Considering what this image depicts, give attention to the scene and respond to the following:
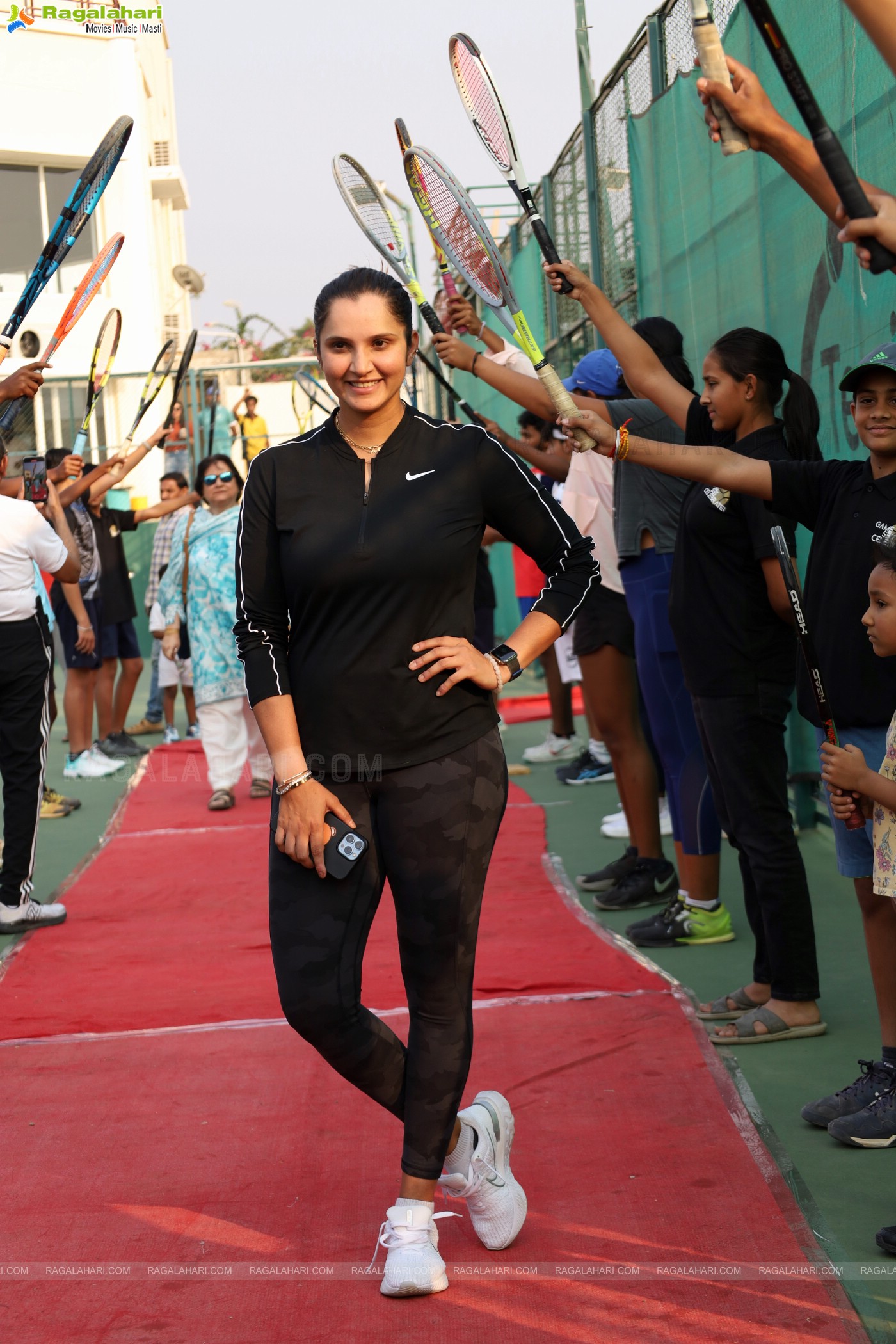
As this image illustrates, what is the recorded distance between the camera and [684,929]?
472 centimetres

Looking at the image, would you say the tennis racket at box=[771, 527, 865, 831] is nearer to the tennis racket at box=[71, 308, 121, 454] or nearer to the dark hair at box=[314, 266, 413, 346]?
the dark hair at box=[314, 266, 413, 346]

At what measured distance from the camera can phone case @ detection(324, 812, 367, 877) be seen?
2.52 m

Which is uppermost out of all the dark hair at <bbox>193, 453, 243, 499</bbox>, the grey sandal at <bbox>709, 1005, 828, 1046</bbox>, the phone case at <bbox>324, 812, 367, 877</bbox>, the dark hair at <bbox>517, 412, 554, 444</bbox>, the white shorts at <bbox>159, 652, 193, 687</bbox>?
the dark hair at <bbox>517, 412, 554, 444</bbox>

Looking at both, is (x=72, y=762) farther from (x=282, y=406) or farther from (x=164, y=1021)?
(x=282, y=406)

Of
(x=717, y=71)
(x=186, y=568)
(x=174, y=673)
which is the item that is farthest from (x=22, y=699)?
(x=174, y=673)

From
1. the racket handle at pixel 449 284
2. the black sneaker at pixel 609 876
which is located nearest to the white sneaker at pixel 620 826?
the black sneaker at pixel 609 876

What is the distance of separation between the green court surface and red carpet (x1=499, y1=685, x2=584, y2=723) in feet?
8.58

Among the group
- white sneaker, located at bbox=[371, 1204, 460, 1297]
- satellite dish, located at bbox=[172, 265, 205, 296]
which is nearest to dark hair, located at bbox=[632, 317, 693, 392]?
white sneaker, located at bbox=[371, 1204, 460, 1297]

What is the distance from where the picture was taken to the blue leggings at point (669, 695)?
4.61 metres

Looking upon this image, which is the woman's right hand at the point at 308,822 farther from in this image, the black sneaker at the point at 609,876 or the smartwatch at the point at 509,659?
the black sneaker at the point at 609,876

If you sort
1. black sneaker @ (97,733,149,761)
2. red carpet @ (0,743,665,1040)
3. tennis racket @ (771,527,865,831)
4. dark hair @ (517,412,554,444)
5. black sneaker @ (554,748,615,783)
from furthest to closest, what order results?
black sneaker @ (97,733,149,761)
black sneaker @ (554,748,615,783)
dark hair @ (517,412,554,444)
red carpet @ (0,743,665,1040)
tennis racket @ (771,527,865,831)

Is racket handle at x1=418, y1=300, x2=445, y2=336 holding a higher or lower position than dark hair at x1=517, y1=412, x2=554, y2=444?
higher

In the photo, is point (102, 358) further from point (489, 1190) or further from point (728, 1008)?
point (489, 1190)

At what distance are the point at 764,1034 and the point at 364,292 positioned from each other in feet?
7.50
